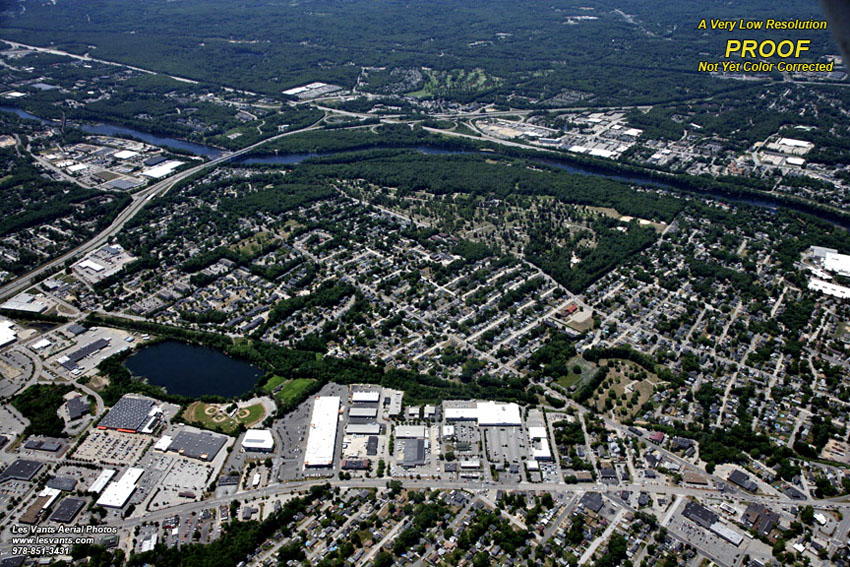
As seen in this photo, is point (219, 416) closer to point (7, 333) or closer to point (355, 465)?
point (355, 465)

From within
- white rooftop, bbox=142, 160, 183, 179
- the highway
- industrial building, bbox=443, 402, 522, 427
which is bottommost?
industrial building, bbox=443, 402, 522, 427

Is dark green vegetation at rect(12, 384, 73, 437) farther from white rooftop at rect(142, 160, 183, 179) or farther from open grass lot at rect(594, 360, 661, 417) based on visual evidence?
white rooftop at rect(142, 160, 183, 179)

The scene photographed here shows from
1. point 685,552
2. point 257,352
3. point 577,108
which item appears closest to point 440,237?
point 257,352

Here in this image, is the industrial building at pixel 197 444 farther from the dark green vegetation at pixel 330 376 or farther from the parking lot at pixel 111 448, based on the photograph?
the dark green vegetation at pixel 330 376

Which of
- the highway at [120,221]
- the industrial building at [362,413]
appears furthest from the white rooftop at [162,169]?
the industrial building at [362,413]

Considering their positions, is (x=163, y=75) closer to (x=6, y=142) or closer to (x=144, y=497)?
(x=6, y=142)

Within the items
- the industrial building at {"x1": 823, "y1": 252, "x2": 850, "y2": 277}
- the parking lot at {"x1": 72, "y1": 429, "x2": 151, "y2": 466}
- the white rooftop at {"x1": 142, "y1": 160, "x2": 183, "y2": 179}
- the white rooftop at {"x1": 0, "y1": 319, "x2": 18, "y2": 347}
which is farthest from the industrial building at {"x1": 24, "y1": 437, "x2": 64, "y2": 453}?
the industrial building at {"x1": 823, "y1": 252, "x2": 850, "y2": 277}

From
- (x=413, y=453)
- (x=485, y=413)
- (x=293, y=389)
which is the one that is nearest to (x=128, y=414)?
(x=293, y=389)
